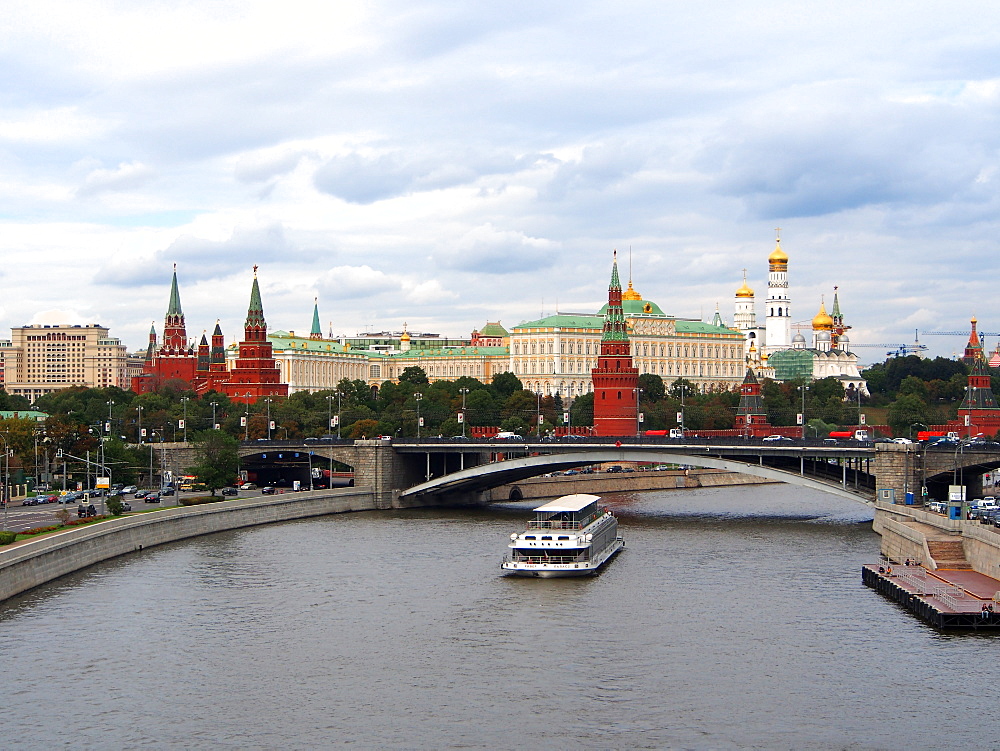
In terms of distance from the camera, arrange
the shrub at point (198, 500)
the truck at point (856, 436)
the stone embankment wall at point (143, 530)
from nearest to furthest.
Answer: the stone embankment wall at point (143, 530), the shrub at point (198, 500), the truck at point (856, 436)

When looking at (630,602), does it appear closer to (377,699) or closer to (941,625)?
(941,625)

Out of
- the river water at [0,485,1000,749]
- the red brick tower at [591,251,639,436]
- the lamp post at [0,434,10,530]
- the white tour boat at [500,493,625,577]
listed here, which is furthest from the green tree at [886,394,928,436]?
the lamp post at [0,434,10,530]

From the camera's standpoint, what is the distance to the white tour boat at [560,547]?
6372 cm

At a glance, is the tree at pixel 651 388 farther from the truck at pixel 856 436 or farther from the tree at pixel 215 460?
the tree at pixel 215 460

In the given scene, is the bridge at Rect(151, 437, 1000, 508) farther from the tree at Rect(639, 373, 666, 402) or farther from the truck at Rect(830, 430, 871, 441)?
the tree at Rect(639, 373, 666, 402)

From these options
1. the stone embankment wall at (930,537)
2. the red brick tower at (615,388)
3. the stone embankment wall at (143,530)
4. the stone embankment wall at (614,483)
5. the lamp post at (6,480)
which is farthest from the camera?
the red brick tower at (615,388)

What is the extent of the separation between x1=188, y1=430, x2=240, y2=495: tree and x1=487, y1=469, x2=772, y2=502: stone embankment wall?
18.9 metres

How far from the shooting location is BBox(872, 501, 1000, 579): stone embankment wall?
56.5 m

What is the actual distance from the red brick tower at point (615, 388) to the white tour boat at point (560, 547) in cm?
6875

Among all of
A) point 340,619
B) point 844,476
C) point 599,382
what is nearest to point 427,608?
point 340,619

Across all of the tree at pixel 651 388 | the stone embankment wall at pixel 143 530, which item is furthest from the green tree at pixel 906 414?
the stone embankment wall at pixel 143 530

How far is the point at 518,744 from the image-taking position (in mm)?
36906

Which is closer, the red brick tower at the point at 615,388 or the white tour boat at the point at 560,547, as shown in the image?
the white tour boat at the point at 560,547

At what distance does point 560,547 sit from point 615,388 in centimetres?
7494
